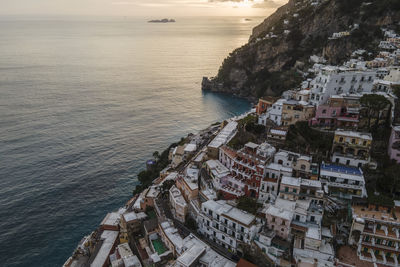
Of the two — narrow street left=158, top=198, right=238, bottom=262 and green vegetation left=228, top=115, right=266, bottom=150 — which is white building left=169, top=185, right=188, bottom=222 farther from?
green vegetation left=228, top=115, right=266, bottom=150

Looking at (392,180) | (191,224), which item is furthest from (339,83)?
(191,224)

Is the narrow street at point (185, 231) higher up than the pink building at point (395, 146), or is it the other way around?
the pink building at point (395, 146)

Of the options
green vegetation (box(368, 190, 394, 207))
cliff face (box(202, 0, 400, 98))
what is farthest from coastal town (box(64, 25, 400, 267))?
cliff face (box(202, 0, 400, 98))

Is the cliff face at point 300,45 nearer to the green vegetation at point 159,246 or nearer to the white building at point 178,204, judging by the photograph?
the white building at point 178,204

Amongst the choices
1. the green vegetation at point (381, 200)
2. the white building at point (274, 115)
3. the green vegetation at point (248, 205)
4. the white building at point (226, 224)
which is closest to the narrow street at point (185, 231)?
the white building at point (226, 224)

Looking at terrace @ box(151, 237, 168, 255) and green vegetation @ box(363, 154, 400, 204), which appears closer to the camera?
green vegetation @ box(363, 154, 400, 204)

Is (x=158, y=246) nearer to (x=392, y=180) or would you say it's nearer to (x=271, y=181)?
(x=271, y=181)
